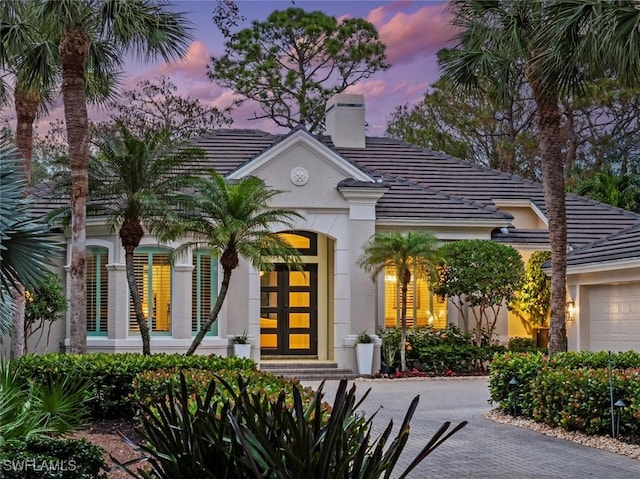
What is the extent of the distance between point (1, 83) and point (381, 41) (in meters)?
21.9

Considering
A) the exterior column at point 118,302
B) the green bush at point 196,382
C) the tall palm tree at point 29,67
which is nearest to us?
the green bush at point 196,382

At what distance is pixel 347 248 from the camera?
23.2m

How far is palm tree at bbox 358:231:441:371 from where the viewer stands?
21.5m

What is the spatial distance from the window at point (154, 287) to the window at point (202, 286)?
2.11ft

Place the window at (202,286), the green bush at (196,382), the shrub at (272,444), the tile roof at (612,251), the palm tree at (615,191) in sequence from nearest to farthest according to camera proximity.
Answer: the shrub at (272,444) < the green bush at (196,382) < the tile roof at (612,251) < the window at (202,286) < the palm tree at (615,191)

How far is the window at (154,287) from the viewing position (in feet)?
72.9

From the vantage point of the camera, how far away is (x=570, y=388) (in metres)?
12.7

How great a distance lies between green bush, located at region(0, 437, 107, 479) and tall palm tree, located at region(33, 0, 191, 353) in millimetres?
8332

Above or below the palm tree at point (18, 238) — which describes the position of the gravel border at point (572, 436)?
below

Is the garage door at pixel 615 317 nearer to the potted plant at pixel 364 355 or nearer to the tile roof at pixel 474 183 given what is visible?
the tile roof at pixel 474 183

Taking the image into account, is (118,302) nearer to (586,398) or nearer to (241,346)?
(241,346)

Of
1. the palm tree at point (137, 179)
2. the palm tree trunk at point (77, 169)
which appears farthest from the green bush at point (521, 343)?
the palm tree trunk at point (77, 169)

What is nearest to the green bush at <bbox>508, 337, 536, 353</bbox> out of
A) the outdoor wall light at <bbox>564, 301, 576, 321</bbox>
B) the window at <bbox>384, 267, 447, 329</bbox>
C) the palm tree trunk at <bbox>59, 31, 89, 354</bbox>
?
the window at <bbox>384, 267, 447, 329</bbox>

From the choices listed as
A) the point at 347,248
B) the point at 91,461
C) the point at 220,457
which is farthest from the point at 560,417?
the point at 347,248
